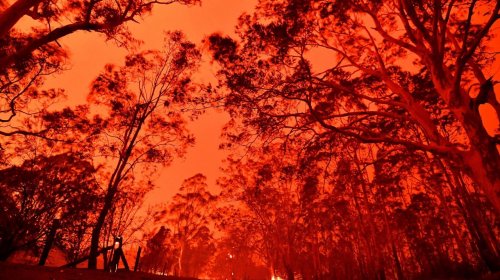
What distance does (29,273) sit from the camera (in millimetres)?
5812

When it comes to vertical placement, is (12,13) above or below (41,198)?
above

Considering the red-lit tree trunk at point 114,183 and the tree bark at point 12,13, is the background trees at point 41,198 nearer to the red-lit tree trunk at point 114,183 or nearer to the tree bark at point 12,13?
the red-lit tree trunk at point 114,183

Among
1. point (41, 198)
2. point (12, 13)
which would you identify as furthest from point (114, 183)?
point (12, 13)

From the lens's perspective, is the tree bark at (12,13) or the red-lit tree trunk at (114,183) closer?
the tree bark at (12,13)

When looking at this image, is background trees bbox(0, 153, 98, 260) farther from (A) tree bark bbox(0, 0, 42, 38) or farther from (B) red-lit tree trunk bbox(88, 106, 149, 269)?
(A) tree bark bbox(0, 0, 42, 38)

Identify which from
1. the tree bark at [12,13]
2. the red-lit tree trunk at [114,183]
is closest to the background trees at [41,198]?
the red-lit tree trunk at [114,183]

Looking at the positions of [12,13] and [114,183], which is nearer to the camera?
[12,13]

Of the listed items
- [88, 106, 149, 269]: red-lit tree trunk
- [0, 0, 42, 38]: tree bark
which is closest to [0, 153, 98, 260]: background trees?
[88, 106, 149, 269]: red-lit tree trunk

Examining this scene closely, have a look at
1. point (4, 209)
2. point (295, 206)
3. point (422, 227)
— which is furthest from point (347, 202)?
point (4, 209)

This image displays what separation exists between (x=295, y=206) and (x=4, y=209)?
65.1 ft

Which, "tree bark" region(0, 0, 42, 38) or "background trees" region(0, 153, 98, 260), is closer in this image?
"tree bark" region(0, 0, 42, 38)

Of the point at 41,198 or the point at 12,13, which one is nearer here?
the point at 12,13

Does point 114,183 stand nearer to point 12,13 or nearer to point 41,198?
point 41,198

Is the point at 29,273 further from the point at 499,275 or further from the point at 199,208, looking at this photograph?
the point at 199,208
